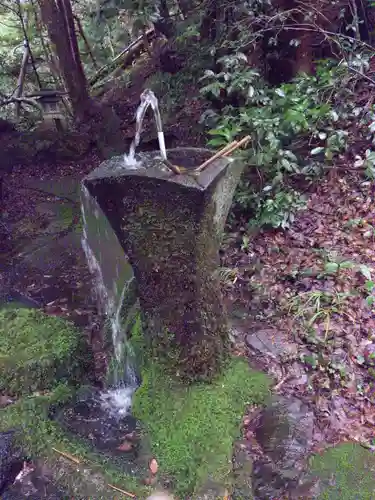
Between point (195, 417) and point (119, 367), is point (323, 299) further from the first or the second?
point (119, 367)

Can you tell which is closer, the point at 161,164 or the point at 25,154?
the point at 161,164

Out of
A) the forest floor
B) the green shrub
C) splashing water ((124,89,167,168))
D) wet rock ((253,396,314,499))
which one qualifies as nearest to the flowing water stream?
splashing water ((124,89,167,168))

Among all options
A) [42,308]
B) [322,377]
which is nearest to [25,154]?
[42,308]

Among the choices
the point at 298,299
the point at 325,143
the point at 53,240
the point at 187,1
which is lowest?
the point at 53,240

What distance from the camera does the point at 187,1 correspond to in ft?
16.8

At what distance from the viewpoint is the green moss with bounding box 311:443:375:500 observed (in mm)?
2428

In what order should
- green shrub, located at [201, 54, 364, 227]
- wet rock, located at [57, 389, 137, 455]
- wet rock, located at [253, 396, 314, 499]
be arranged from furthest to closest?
green shrub, located at [201, 54, 364, 227], wet rock, located at [57, 389, 137, 455], wet rock, located at [253, 396, 314, 499]

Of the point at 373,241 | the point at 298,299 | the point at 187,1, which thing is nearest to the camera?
the point at 298,299

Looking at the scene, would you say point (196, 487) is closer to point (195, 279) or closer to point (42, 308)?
point (195, 279)

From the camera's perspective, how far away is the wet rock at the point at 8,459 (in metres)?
2.64

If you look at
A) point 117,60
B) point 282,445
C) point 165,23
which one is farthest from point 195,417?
point 117,60

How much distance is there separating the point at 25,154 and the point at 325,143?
5200mm

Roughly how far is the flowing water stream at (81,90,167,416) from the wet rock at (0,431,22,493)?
2.50 ft

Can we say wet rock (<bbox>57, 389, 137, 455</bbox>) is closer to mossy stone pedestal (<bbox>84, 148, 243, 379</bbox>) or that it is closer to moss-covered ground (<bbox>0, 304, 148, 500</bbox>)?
moss-covered ground (<bbox>0, 304, 148, 500</bbox>)
